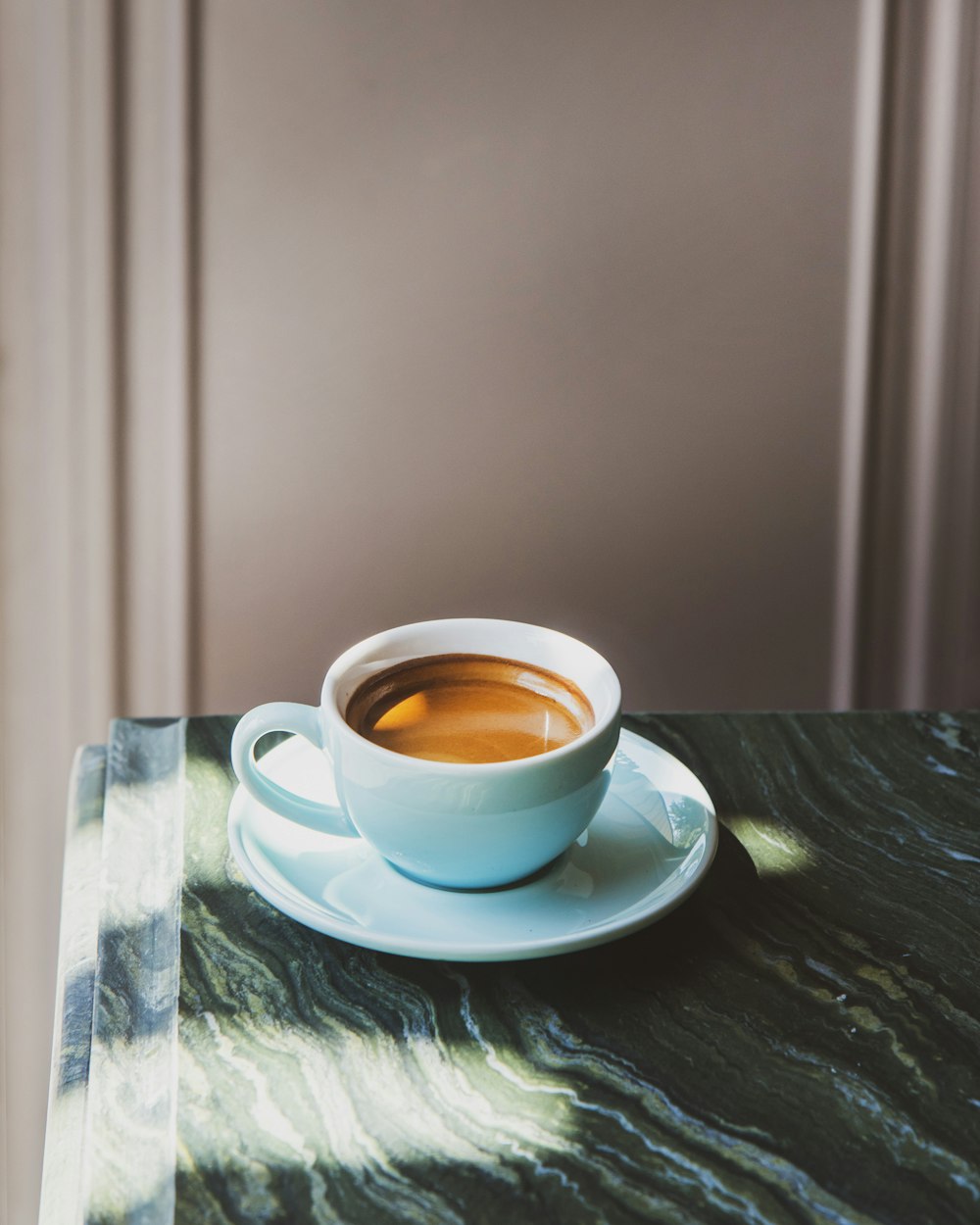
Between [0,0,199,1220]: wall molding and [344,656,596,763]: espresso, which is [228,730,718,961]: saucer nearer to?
[344,656,596,763]: espresso

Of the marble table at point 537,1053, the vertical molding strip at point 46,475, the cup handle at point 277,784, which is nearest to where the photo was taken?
the marble table at point 537,1053

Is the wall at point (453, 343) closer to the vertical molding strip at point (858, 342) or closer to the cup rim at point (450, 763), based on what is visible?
the vertical molding strip at point (858, 342)

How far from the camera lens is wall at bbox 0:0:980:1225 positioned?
0.77 metres

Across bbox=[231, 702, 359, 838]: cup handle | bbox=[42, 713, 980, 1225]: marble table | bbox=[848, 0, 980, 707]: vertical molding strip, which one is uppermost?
bbox=[848, 0, 980, 707]: vertical molding strip

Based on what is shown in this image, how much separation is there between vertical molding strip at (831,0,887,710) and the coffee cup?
0.48m

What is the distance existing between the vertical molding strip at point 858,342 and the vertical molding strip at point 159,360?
0.45 metres

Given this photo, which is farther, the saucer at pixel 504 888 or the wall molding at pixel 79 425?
the wall molding at pixel 79 425

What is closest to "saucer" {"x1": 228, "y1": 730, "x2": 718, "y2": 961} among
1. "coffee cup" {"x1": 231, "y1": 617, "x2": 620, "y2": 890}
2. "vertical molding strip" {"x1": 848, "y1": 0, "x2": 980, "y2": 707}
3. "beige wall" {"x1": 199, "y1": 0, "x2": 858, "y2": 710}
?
"coffee cup" {"x1": 231, "y1": 617, "x2": 620, "y2": 890}

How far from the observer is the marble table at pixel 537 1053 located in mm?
333

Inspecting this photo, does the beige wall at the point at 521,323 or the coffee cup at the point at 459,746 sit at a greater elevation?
the beige wall at the point at 521,323

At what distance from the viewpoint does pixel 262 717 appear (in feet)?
1.47

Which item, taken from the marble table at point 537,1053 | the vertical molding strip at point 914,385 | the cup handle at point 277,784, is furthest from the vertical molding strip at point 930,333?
the cup handle at point 277,784

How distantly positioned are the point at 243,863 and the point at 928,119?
718 mm

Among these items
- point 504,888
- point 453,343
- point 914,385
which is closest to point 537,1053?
point 504,888
